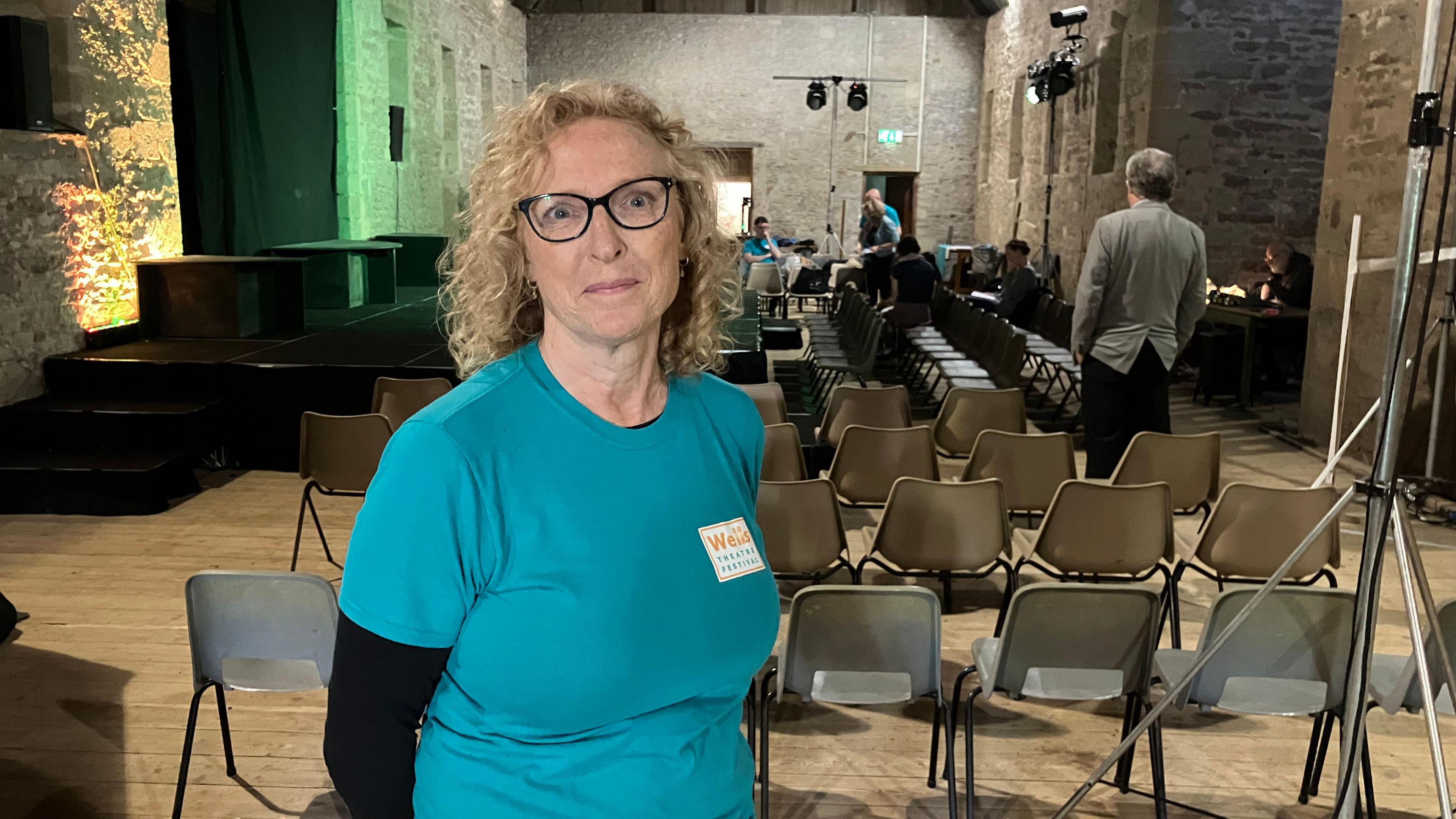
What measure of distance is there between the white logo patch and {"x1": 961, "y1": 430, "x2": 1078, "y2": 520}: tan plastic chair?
141 inches

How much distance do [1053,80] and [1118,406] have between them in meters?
8.50

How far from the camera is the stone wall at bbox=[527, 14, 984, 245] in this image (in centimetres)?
1977

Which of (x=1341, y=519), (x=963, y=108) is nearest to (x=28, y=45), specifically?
(x=1341, y=519)

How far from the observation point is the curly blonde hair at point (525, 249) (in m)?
1.26

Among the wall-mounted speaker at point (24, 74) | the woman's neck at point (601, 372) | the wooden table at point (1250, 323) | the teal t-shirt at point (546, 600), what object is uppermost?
the wall-mounted speaker at point (24, 74)

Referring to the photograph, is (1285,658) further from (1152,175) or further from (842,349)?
(842,349)

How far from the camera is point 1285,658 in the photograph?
9.57 feet

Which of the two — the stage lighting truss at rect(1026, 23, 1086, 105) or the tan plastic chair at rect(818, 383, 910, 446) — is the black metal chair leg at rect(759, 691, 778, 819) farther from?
the stage lighting truss at rect(1026, 23, 1086, 105)

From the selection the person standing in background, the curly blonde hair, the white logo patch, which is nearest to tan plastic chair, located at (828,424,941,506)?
the curly blonde hair

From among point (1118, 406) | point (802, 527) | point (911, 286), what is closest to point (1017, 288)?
point (911, 286)

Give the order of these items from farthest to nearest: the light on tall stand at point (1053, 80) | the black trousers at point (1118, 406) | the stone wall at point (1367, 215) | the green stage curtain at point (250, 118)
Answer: the light on tall stand at point (1053, 80) → the green stage curtain at point (250, 118) → the stone wall at point (1367, 215) → the black trousers at point (1118, 406)

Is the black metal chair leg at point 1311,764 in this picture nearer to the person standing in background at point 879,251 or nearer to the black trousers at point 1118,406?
the black trousers at point 1118,406

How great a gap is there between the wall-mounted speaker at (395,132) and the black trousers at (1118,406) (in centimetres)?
924

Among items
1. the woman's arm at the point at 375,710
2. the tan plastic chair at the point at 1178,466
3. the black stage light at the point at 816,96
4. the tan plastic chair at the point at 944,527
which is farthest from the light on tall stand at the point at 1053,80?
the woman's arm at the point at 375,710
